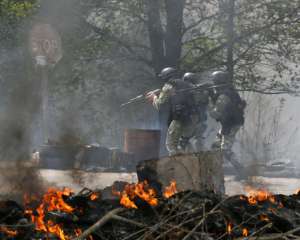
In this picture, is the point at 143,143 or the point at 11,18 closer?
the point at 11,18

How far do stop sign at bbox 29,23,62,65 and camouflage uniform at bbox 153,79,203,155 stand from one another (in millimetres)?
3037

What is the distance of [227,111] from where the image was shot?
12.3 m

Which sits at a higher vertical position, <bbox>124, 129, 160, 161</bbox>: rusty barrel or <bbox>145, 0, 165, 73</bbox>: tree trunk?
<bbox>145, 0, 165, 73</bbox>: tree trunk

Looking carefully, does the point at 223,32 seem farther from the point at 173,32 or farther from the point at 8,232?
the point at 8,232

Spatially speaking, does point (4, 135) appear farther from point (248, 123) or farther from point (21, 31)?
point (248, 123)

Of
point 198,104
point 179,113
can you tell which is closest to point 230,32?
point 198,104

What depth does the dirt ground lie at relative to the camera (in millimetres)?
10062

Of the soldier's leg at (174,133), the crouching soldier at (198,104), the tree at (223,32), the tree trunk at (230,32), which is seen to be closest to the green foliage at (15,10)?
the tree at (223,32)

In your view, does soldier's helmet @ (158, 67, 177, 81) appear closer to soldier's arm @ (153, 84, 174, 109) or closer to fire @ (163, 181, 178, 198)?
soldier's arm @ (153, 84, 174, 109)

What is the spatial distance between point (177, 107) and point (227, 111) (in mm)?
1008

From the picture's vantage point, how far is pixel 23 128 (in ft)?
48.5

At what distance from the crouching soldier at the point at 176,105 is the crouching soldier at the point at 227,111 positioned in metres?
0.53

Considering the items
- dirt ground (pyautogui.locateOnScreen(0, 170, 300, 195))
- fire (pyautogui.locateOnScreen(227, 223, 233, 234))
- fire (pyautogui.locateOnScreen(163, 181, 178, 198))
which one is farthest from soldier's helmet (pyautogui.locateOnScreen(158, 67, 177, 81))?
fire (pyautogui.locateOnScreen(227, 223, 233, 234))

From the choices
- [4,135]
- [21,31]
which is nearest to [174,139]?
[4,135]
